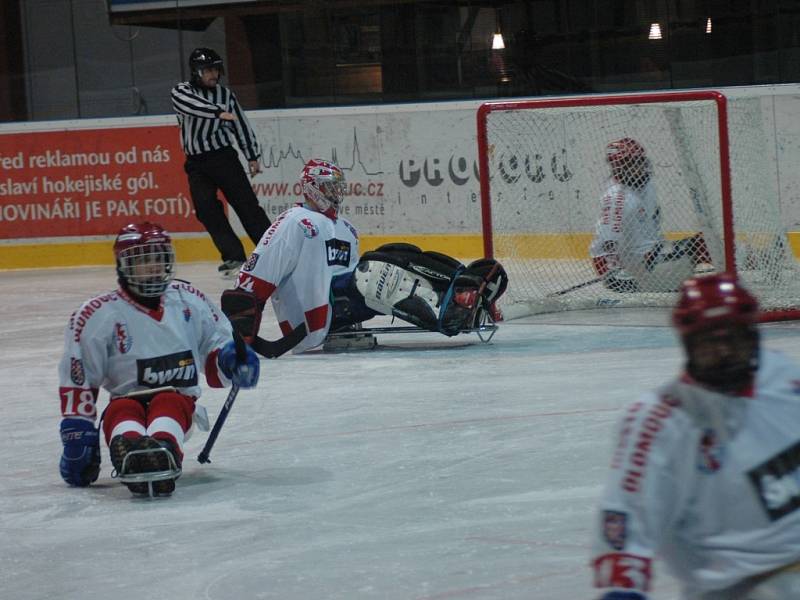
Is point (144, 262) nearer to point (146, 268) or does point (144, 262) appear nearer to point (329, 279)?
point (146, 268)

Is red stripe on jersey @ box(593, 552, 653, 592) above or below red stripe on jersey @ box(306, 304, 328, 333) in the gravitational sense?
below

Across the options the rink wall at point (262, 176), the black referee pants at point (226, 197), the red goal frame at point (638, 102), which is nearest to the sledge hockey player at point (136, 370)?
the red goal frame at point (638, 102)

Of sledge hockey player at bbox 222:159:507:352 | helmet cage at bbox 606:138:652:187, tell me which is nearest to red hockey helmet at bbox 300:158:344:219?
sledge hockey player at bbox 222:159:507:352

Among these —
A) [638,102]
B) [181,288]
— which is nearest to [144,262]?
[181,288]

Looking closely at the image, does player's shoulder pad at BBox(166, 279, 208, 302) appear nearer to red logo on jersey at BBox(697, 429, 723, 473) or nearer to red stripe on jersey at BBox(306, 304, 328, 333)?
red stripe on jersey at BBox(306, 304, 328, 333)

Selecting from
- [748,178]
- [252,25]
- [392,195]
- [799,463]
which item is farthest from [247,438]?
[252,25]

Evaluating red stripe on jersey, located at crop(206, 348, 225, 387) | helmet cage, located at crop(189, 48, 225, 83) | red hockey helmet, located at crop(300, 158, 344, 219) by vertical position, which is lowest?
red stripe on jersey, located at crop(206, 348, 225, 387)

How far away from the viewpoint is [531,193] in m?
9.30

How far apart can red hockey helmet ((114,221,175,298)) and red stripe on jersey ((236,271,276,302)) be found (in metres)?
2.32

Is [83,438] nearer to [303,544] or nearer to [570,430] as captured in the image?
[303,544]

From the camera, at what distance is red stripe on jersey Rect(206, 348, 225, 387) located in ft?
14.1

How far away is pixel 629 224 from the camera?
806cm

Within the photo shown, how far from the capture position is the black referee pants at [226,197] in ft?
31.4

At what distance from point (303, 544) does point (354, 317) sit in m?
3.32
